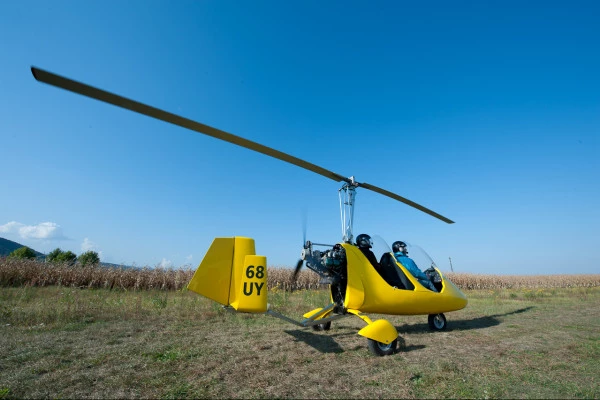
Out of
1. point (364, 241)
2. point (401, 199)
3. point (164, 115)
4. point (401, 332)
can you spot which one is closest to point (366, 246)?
point (364, 241)

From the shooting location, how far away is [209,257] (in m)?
4.91

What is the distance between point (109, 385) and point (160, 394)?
789 millimetres

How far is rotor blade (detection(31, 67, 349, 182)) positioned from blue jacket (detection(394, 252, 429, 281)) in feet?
11.6

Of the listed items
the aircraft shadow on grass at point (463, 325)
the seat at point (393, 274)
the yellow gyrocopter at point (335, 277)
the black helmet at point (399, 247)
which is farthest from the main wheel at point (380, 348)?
the black helmet at point (399, 247)

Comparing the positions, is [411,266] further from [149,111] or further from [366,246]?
[149,111]

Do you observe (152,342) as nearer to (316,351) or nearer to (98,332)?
(98,332)

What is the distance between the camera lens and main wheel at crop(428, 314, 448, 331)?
7547 mm

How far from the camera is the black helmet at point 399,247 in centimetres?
749

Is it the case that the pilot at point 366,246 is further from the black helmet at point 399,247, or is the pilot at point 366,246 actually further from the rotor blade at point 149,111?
the rotor blade at point 149,111

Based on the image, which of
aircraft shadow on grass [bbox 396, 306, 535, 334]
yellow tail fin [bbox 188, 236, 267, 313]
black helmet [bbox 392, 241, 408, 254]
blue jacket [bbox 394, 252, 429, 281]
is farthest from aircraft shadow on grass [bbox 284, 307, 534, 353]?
black helmet [bbox 392, 241, 408, 254]

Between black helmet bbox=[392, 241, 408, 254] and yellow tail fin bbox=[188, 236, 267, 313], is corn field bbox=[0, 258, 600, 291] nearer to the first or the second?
black helmet bbox=[392, 241, 408, 254]

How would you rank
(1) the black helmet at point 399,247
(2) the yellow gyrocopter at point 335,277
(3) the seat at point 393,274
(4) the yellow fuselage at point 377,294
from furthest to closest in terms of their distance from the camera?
(1) the black helmet at point 399,247 < (3) the seat at point 393,274 < (4) the yellow fuselage at point 377,294 < (2) the yellow gyrocopter at point 335,277

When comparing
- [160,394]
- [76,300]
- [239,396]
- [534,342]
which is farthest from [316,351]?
[76,300]

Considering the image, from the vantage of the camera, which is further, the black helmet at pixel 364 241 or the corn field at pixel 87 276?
the corn field at pixel 87 276
